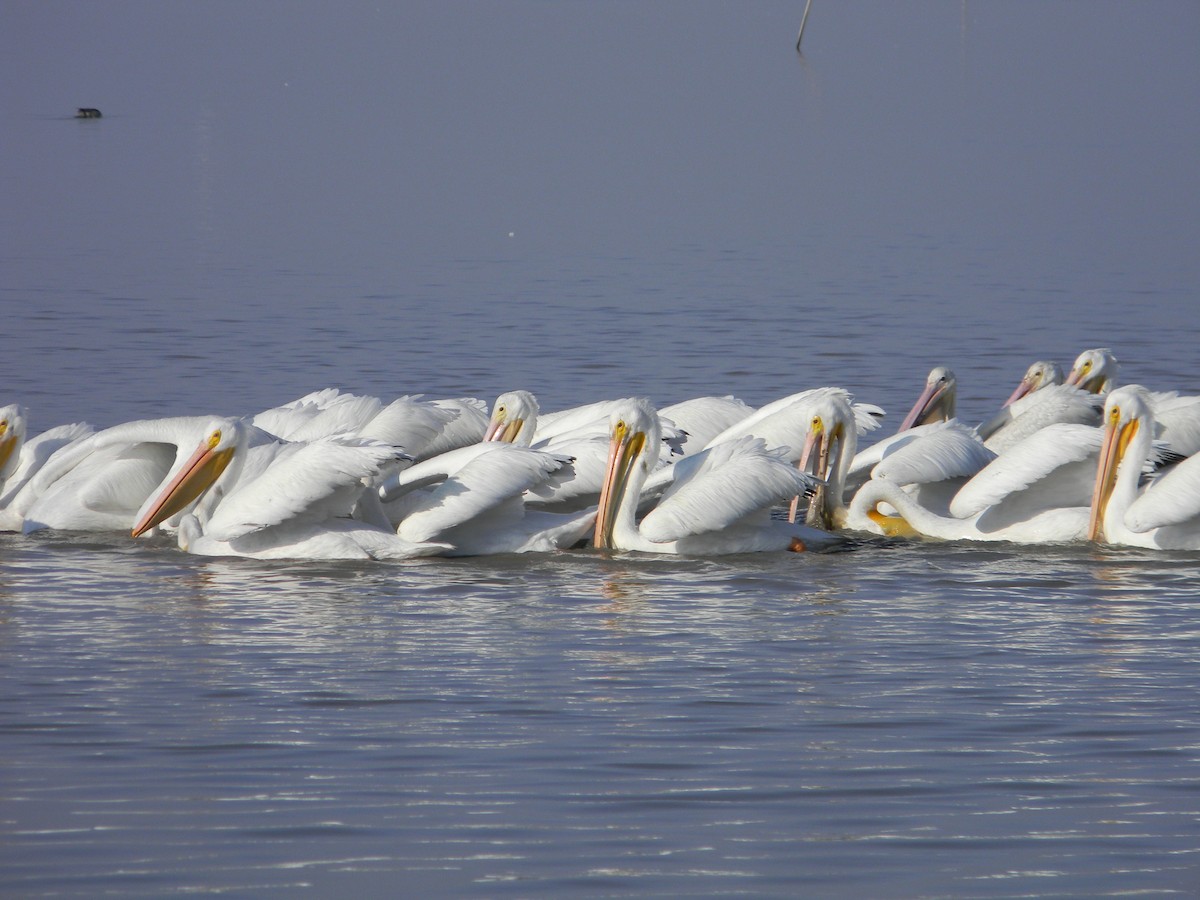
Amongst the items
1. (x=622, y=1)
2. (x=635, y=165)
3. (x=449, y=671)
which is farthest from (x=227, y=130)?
(x=622, y=1)

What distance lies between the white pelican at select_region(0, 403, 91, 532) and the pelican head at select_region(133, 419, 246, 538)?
32.4 inches

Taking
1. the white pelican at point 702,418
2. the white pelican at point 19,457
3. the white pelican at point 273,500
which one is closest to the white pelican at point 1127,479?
the white pelican at point 702,418

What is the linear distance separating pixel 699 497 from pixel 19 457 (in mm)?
3139

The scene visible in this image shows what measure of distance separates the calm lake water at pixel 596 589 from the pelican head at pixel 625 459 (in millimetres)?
250

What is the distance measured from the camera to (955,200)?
71.9 ft

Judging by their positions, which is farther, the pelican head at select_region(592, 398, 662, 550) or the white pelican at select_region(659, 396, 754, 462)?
the white pelican at select_region(659, 396, 754, 462)

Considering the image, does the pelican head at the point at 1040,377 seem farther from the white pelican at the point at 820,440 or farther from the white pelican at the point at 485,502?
the white pelican at the point at 485,502

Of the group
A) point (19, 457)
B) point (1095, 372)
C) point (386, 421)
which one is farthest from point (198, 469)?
point (1095, 372)

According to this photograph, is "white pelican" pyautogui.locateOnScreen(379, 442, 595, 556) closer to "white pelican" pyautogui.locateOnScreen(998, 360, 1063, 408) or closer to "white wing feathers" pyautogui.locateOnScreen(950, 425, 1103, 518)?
"white wing feathers" pyautogui.locateOnScreen(950, 425, 1103, 518)

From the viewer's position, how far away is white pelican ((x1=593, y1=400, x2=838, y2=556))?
23.8 ft

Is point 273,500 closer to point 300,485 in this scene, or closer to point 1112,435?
point 300,485

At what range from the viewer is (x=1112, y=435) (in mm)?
7551

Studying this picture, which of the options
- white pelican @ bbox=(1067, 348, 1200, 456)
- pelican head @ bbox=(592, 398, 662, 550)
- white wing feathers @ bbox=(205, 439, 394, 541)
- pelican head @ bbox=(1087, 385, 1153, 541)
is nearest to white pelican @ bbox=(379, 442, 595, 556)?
pelican head @ bbox=(592, 398, 662, 550)

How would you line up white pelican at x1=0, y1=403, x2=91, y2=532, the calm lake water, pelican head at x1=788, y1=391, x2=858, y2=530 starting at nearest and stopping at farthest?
the calm lake water → pelican head at x1=788, y1=391, x2=858, y2=530 → white pelican at x1=0, y1=403, x2=91, y2=532
